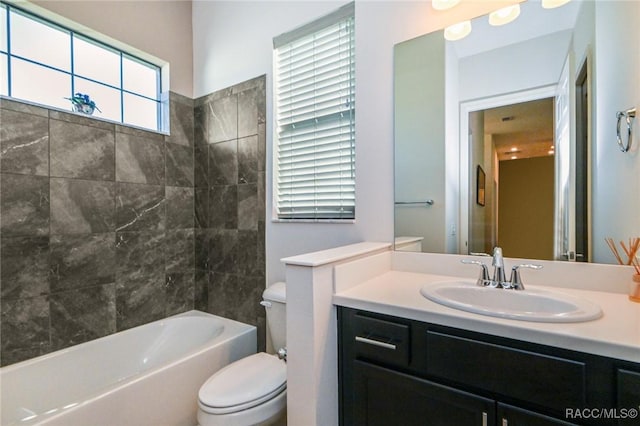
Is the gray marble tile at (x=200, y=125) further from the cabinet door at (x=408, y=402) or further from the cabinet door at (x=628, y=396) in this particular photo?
the cabinet door at (x=628, y=396)

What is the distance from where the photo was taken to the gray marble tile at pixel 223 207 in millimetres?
2264

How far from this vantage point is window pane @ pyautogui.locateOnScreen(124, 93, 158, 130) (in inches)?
89.0

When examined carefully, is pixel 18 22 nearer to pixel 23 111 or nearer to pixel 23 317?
pixel 23 111

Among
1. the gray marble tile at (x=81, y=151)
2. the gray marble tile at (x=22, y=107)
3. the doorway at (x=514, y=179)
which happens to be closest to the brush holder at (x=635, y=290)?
the doorway at (x=514, y=179)

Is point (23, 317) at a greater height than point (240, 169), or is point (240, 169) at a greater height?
point (240, 169)

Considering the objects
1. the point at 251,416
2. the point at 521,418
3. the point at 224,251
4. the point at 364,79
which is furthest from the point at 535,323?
the point at 224,251

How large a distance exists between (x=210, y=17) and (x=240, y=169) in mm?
1298

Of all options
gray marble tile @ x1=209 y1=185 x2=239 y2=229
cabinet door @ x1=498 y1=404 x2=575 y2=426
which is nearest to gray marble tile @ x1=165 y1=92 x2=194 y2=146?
gray marble tile @ x1=209 y1=185 x2=239 y2=229

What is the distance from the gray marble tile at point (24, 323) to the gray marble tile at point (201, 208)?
1041 mm

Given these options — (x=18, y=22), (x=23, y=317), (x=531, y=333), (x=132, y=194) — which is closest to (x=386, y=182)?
(x=531, y=333)

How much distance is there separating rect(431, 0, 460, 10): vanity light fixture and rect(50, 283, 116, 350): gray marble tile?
251 centimetres

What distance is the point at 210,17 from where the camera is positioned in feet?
7.97

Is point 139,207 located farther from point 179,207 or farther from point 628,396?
point 628,396

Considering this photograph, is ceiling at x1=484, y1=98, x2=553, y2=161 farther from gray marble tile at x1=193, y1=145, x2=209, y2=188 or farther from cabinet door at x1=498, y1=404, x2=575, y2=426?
gray marble tile at x1=193, y1=145, x2=209, y2=188
